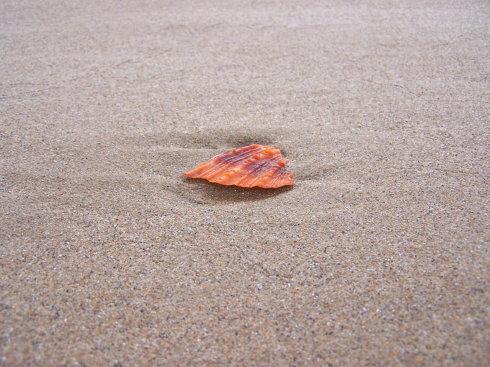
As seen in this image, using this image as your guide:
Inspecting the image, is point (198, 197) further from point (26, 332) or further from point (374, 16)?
point (374, 16)

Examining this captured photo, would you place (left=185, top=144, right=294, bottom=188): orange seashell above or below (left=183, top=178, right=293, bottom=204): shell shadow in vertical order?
above

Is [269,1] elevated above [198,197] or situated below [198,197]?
above

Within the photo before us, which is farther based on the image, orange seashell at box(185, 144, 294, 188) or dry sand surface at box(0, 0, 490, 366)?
orange seashell at box(185, 144, 294, 188)

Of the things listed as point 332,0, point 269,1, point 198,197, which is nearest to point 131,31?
point 269,1
